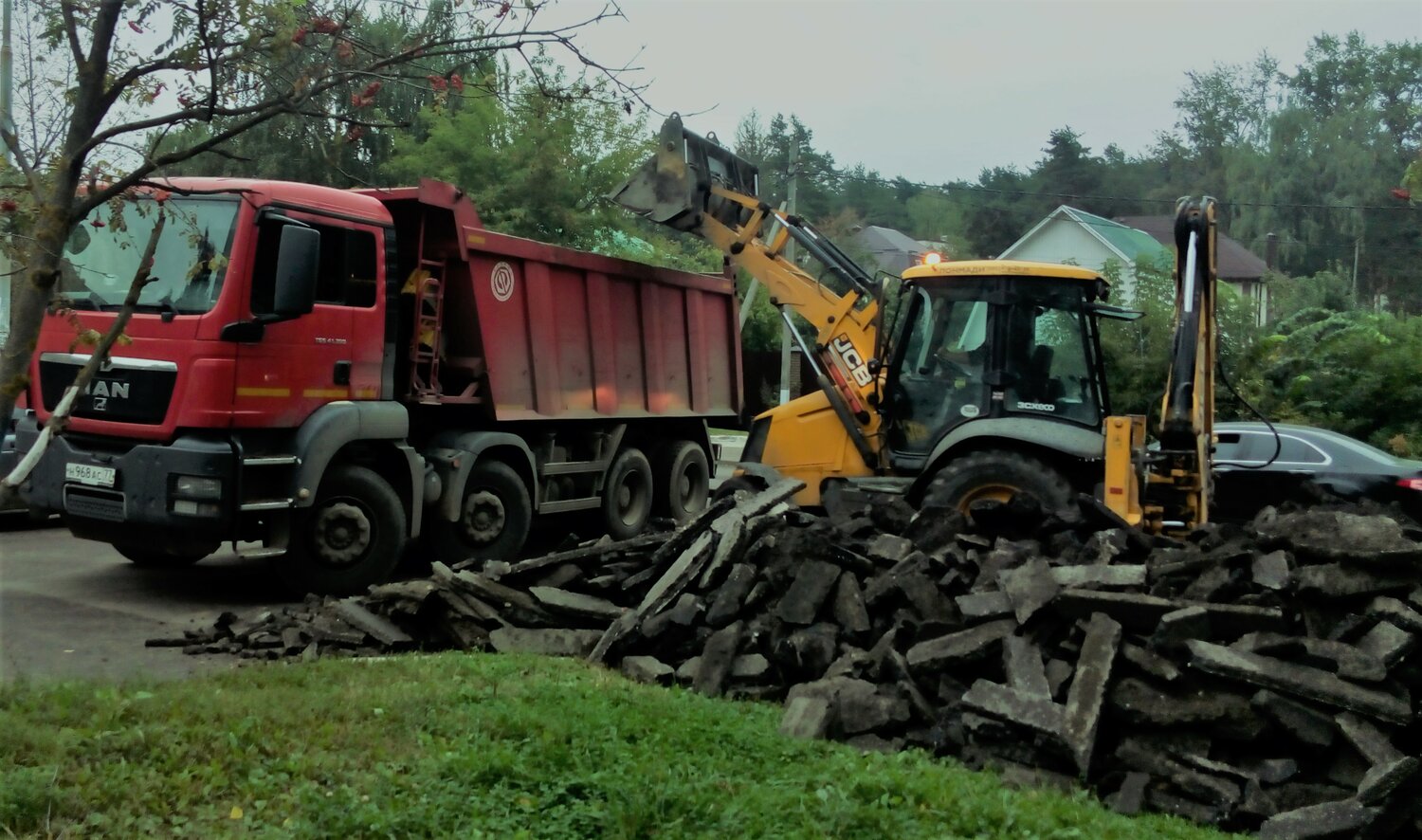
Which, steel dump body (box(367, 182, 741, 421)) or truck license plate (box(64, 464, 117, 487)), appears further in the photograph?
steel dump body (box(367, 182, 741, 421))

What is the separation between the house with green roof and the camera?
40.8m

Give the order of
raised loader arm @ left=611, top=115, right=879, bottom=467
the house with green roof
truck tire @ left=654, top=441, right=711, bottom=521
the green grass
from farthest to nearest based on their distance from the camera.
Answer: the house with green roof
truck tire @ left=654, top=441, right=711, bottom=521
raised loader arm @ left=611, top=115, right=879, bottom=467
the green grass

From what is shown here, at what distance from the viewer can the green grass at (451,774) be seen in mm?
4395

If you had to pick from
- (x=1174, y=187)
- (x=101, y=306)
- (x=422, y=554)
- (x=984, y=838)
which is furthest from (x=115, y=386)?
(x=1174, y=187)

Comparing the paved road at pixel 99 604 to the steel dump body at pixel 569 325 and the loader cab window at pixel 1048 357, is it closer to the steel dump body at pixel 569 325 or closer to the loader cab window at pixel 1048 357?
the steel dump body at pixel 569 325

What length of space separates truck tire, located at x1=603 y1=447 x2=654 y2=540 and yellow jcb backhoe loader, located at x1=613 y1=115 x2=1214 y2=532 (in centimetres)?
247

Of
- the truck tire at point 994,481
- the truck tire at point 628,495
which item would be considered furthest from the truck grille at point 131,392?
the truck tire at point 994,481

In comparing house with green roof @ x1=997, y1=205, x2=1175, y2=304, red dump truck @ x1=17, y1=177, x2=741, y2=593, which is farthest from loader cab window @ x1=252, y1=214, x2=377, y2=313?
house with green roof @ x1=997, y1=205, x2=1175, y2=304

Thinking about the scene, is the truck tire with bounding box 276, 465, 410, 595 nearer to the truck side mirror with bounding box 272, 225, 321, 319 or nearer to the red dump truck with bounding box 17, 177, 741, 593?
the red dump truck with bounding box 17, 177, 741, 593

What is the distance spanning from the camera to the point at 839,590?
7703mm

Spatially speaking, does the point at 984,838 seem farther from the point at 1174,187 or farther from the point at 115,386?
the point at 1174,187

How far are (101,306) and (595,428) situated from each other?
17.9ft

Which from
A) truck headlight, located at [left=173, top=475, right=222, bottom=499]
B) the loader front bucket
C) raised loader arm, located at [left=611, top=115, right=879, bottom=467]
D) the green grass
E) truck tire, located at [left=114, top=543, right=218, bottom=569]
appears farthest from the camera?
the loader front bucket

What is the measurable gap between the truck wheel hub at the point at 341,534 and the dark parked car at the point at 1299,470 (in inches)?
343
